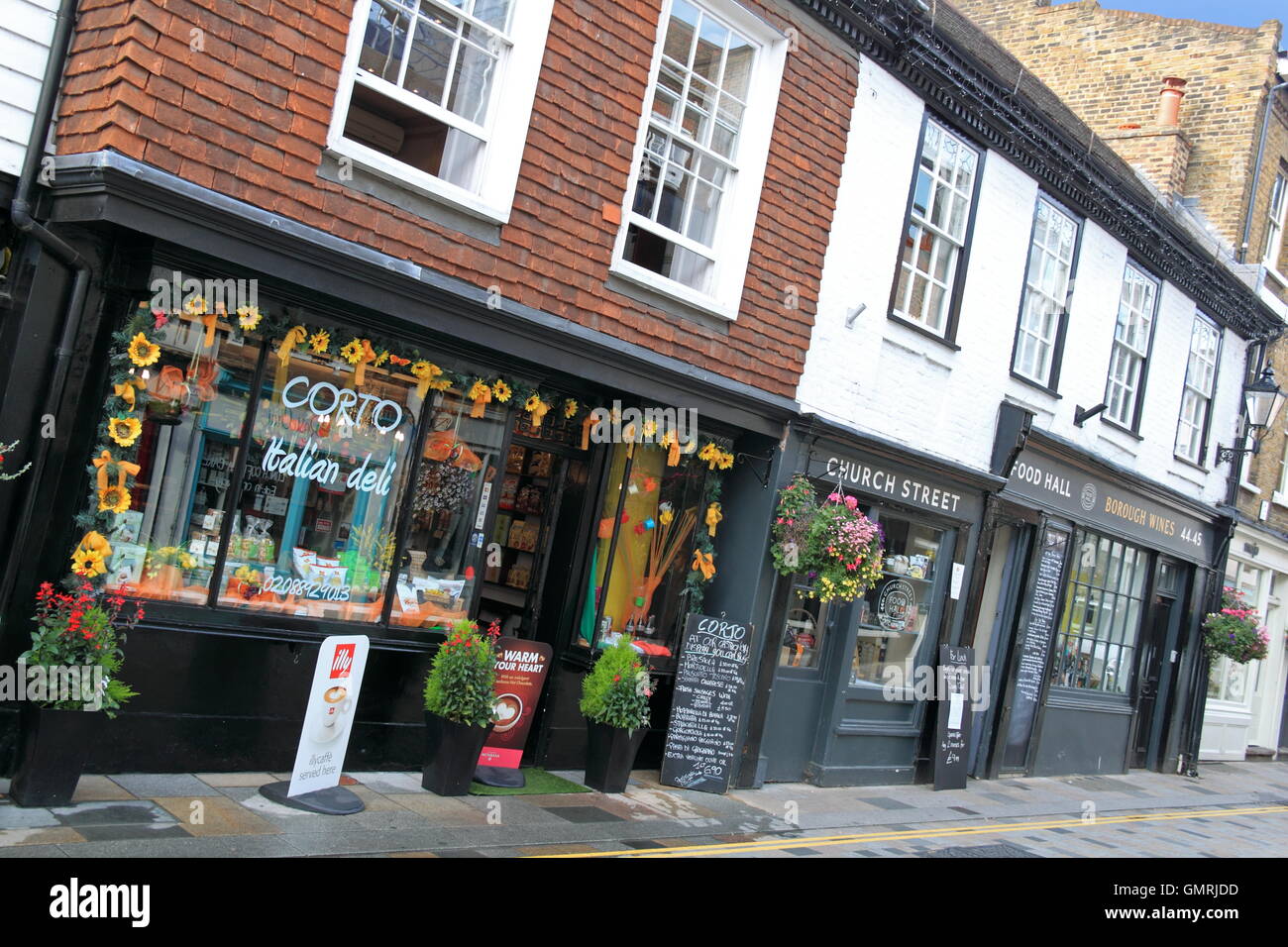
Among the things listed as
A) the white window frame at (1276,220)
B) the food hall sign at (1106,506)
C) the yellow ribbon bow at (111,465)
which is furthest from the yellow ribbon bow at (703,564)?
the white window frame at (1276,220)

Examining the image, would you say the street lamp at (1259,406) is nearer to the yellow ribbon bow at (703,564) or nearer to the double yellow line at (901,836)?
the double yellow line at (901,836)

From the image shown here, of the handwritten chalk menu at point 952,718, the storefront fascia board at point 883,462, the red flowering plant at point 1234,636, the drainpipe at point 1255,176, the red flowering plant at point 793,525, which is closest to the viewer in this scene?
the red flowering plant at point 793,525

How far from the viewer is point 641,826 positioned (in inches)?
312

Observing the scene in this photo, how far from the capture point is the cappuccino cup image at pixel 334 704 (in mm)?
6824

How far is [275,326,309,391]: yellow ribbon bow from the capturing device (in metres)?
7.19

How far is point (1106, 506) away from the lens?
14.9 meters

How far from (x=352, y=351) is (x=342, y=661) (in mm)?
2013

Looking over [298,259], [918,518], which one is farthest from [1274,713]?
[298,259]

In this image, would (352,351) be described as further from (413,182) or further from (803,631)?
(803,631)

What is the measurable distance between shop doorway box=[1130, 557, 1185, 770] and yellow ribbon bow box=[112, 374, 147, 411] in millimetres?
14820

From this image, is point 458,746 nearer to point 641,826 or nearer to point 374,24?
point 641,826

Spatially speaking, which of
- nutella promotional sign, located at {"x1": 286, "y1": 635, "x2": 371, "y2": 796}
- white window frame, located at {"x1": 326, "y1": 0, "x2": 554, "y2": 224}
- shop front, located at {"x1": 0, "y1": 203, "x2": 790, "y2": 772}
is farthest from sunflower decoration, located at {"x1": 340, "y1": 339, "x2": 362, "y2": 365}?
nutella promotional sign, located at {"x1": 286, "y1": 635, "x2": 371, "y2": 796}

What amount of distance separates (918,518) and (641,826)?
17.1ft

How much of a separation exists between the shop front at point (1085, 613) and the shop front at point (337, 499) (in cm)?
496
